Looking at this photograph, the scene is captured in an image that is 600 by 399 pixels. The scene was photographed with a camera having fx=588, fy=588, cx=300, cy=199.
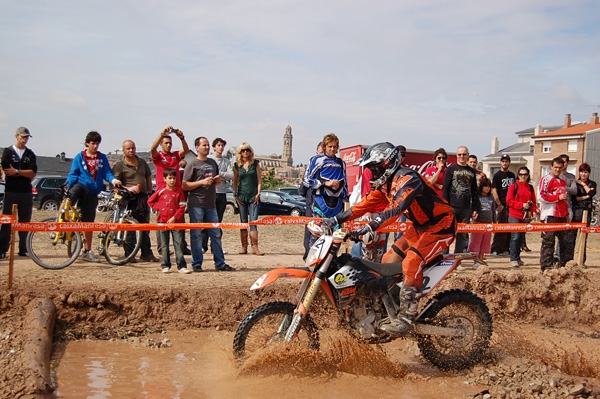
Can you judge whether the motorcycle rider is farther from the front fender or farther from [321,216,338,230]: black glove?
the front fender

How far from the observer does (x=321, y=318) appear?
752cm

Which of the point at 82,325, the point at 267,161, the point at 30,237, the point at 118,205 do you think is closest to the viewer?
the point at 82,325

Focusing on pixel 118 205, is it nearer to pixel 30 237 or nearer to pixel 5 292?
pixel 30 237

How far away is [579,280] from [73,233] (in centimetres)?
764

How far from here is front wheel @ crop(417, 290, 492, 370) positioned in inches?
223

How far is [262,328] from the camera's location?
204 inches

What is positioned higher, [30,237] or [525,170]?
[525,170]

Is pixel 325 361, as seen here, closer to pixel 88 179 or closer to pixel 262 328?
pixel 262 328

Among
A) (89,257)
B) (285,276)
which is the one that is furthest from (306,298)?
(89,257)

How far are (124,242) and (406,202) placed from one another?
565 centimetres

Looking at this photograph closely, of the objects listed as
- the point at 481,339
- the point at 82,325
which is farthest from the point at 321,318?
the point at 82,325

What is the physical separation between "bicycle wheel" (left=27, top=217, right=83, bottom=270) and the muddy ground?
165 millimetres

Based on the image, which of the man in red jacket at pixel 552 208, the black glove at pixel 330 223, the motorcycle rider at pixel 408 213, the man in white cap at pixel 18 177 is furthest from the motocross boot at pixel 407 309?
the man in white cap at pixel 18 177

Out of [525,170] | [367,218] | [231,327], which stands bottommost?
[231,327]
